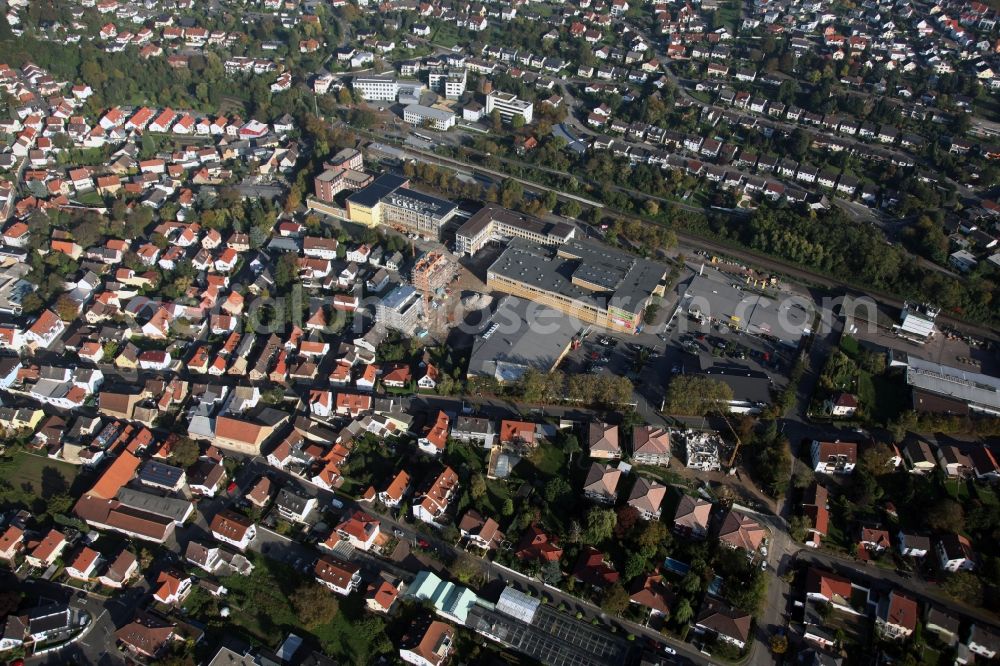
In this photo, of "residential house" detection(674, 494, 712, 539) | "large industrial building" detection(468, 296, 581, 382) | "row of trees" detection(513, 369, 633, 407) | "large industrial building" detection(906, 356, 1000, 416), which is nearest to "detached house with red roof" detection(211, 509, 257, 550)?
"large industrial building" detection(468, 296, 581, 382)

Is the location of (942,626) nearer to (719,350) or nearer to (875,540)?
(875,540)

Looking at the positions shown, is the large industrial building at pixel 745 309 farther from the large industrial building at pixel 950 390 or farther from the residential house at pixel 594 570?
the residential house at pixel 594 570

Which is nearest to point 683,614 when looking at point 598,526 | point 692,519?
point 692,519

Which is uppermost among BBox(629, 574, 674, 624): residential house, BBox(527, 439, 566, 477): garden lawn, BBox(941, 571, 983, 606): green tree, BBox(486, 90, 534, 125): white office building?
BBox(486, 90, 534, 125): white office building

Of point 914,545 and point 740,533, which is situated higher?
point 914,545

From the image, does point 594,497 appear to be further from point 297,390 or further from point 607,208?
point 607,208

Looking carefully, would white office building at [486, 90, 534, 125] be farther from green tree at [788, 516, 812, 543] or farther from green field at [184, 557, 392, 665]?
green field at [184, 557, 392, 665]
